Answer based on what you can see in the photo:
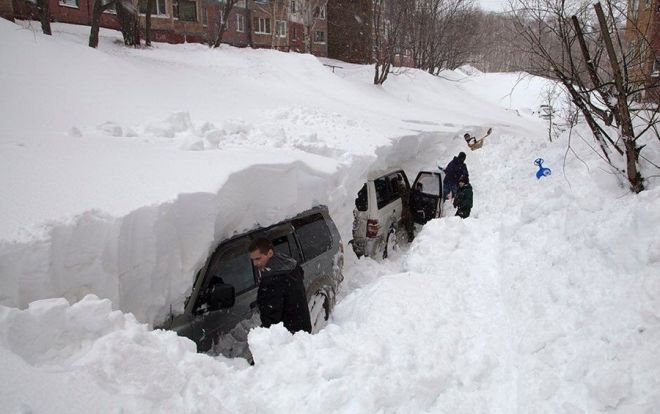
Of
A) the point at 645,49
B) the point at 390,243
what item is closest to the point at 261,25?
the point at 390,243

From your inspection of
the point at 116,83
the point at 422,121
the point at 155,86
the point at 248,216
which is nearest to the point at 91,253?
the point at 248,216

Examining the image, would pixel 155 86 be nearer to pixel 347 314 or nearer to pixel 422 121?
pixel 347 314

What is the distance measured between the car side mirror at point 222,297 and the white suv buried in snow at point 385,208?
4.25 meters

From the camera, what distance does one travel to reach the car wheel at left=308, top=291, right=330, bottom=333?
4.88 metres

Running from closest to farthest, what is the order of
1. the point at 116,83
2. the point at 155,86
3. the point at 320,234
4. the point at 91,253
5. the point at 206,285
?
the point at 91,253
the point at 206,285
the point at 320,234
the point at 116,83
the point at 155,86

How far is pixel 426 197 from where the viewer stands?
30.3 feet

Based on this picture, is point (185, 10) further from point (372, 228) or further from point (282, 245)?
point (282, 245)

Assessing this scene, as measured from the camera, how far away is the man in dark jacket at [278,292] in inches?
142

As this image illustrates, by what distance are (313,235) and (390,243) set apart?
3282 mm

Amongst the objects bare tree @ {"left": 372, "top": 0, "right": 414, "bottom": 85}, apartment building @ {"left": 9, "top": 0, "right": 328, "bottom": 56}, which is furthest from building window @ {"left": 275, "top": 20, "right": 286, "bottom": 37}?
bare tree @ {"left": 372, "top": 0, "right": 414, "bottom": 85}

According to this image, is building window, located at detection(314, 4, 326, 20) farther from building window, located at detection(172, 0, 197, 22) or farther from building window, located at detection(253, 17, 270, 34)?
building window, located at detection(172, 0, 197, 22)

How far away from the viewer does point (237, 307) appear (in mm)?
3951

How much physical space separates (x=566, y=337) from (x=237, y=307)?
110 inches

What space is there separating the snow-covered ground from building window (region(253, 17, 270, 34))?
3379 cm
